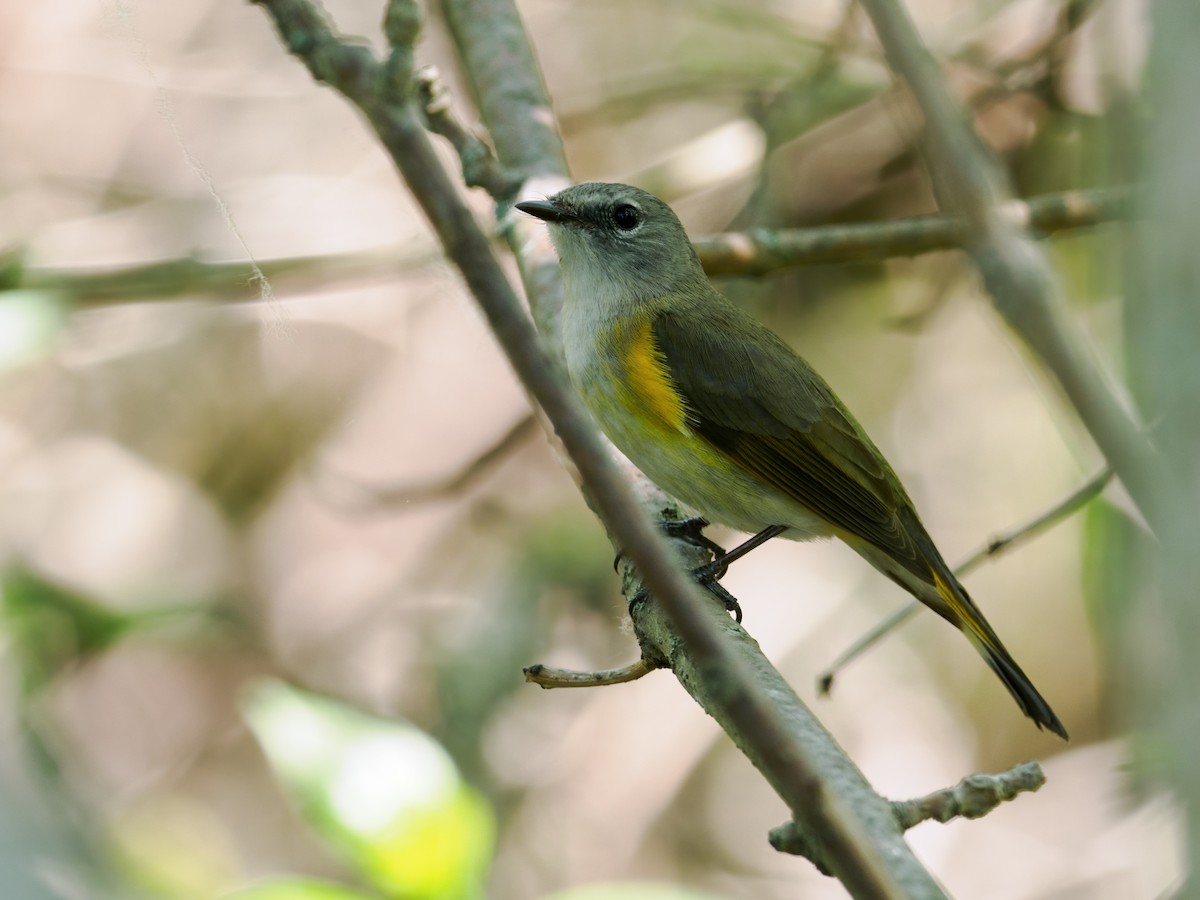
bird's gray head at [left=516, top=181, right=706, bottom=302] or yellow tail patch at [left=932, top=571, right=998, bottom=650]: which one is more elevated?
bird's gray head at [left=516, top=181, right=706, bottom=302]

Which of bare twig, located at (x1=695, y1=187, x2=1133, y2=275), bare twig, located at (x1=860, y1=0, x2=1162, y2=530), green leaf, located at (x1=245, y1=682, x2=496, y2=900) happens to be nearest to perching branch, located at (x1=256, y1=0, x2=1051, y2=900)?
bare twig, located at (x1=860, y1=0, x2=1162, y2=530)

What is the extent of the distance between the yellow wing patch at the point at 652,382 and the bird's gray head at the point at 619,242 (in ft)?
0.78

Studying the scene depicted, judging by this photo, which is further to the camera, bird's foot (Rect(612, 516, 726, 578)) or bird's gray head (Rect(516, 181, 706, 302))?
bird's gray head (Rect(516, 181, 706, 302))

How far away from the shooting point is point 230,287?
4.07 metres

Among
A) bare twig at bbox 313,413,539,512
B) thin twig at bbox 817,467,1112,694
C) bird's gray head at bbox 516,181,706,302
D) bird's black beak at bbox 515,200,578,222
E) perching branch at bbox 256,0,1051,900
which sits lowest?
perching branch at bbox 256,0,1051,900

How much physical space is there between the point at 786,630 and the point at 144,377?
10.5 ft

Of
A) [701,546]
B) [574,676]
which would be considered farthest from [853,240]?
[574,676]

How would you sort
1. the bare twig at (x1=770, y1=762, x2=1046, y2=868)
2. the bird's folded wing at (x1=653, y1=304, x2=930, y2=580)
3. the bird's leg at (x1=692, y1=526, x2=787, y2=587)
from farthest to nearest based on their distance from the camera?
the bird's folded wing at (x1=653, y1=304, x2=930, y2=580) < the bird's leg at (x1=692, y1=526, x2=787, y2=587) < the bare twig at (x1=770, y1=762, x2=1046, y2=868)

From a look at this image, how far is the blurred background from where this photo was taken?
4930 millimetres

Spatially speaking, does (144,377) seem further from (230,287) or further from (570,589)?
(570,589)

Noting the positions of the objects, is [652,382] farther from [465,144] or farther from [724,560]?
[465,144]

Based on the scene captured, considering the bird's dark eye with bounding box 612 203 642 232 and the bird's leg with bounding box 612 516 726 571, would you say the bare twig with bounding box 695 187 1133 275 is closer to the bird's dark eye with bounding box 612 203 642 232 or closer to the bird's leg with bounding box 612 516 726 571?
the bird's dark eye with bounding box 612 203 642 232

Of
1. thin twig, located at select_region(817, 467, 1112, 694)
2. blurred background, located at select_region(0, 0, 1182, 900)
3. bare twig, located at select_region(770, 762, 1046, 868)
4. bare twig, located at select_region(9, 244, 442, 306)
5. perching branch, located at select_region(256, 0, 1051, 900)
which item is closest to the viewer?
perching branch, located at select_region(256, 0, 1051, 900)

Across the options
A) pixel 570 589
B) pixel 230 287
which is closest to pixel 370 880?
pixel 230 287
